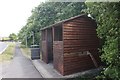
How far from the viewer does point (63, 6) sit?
22469mm

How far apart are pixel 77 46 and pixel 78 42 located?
25 cm

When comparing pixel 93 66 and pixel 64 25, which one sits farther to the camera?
pixel 93 66

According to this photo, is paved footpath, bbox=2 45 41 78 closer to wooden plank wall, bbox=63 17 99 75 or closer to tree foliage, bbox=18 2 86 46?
wooden plank wall, bbox=63 17 99 75

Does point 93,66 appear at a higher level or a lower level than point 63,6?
lower

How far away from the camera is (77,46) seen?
13.1 m

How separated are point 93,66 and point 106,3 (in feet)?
22.3

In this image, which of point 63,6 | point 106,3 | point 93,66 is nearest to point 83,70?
point 93,66

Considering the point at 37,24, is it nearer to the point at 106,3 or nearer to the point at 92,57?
the point at 92,57

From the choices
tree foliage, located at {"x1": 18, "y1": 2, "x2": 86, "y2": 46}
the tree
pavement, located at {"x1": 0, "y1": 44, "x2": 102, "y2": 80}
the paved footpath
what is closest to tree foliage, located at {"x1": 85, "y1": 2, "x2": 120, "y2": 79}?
pavement, located at {"x1": 0, "y1": 44, "x2": 102, "y2": 80}

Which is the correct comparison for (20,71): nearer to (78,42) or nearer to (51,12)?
(78,42)

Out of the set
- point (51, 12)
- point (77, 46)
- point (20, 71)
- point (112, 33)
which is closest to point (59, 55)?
point (77, 46)

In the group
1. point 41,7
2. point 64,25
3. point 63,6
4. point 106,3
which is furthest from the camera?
point 41,7

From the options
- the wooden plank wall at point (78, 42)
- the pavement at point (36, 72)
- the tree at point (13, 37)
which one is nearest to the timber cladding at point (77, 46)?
the wooden plank wall at point (78, 42)

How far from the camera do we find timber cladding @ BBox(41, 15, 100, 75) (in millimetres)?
12445
